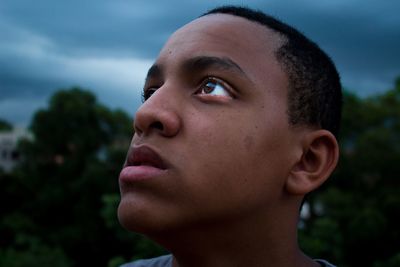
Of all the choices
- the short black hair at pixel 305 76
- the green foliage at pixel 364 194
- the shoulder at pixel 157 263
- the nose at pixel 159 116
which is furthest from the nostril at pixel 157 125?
the green foliage at pixel 364 194

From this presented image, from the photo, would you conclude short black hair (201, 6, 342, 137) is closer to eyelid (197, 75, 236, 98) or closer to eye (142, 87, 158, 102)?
eyelid (197, 75, 236, 98)

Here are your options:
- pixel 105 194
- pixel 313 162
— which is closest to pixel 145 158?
pixel 313 162

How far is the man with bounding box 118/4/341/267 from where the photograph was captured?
5.44 ft

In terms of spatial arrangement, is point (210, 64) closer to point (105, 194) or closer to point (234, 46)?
point (234, 46)

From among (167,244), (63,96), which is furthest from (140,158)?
(63,96)

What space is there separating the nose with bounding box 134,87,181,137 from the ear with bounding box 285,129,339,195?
1.47 feet

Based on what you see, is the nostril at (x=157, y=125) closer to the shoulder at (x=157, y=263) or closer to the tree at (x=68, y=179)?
the shoulder at (x=157, y=263)

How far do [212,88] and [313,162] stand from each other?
1.50 feet

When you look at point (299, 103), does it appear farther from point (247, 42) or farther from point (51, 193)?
point (51, 193)

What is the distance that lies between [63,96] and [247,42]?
17454mm

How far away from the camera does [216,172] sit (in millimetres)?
1668

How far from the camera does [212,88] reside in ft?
5.80

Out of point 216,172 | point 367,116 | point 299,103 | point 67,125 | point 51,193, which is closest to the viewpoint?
point 216,172

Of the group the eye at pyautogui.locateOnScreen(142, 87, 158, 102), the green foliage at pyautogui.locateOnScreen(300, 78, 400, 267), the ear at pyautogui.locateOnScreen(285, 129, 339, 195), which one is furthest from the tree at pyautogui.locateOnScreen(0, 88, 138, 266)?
the ear at pyautogui.locateOnScreen(285, 129, 339, 195)
